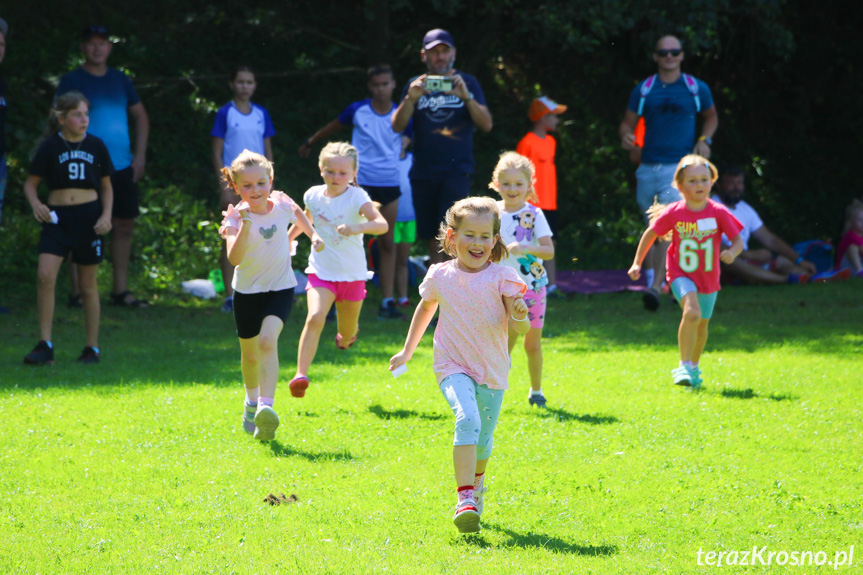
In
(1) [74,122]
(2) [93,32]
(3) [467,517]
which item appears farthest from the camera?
(2) [93,32]

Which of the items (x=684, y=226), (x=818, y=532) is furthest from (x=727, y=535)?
(x=684, y=226)

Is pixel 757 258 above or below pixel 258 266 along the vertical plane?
below

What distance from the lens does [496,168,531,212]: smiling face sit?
626 cm

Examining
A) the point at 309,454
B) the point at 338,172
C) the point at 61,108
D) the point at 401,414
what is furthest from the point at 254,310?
the point at 61,108

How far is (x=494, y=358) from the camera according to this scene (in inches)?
175

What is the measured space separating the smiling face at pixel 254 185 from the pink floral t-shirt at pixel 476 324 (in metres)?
1.71

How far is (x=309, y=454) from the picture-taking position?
5359 mm

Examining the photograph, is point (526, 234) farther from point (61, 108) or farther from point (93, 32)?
point (93, 32)

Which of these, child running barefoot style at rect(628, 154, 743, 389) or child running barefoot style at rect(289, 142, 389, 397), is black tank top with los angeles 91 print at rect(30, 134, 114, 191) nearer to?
child running barefoot style at rect(289, 142, 389, 397)

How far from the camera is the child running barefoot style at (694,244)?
7.10 meters

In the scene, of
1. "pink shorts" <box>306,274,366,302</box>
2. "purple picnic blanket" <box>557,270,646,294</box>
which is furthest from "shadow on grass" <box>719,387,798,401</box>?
"purple picnic blanket" <box>557,270,646,294</box>

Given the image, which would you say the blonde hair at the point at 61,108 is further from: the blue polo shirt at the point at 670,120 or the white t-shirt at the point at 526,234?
the blue polo shirt at the point at 670,120

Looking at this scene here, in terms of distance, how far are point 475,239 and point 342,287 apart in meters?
2.43

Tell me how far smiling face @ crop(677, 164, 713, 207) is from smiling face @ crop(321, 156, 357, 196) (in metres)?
2.44
